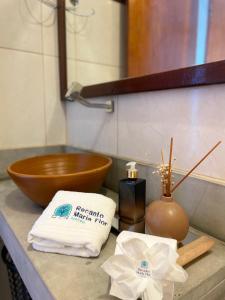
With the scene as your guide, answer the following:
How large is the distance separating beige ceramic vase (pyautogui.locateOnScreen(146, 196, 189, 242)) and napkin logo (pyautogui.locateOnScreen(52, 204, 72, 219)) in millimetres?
171

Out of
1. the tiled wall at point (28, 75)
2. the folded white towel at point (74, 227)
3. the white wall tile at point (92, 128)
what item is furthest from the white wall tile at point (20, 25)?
the folded white towel at point (74, 227)

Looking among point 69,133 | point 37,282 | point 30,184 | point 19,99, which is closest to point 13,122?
point 19,99

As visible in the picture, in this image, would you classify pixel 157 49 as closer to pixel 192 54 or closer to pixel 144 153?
pixel 192 54

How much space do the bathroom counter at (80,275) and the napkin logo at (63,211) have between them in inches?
3.0

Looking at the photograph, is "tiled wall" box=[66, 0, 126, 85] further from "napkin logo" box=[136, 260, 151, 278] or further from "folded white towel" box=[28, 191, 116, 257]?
"napkin logo" box=[136, 260, 151, 278]

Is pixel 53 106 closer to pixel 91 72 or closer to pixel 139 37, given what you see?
pixel 91 72

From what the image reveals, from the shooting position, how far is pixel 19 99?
0.96m

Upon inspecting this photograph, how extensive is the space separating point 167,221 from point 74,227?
18 cm

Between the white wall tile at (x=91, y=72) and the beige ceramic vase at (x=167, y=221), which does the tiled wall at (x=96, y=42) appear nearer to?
the white wall tile at (x=91, y=72)

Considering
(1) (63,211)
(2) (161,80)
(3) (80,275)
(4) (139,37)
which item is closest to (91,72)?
(4) (139,37)

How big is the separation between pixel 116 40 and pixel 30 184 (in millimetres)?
769

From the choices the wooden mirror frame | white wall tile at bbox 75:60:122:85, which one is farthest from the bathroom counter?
white wall tile at bbox 75:60:122:85

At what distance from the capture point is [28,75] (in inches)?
38.2

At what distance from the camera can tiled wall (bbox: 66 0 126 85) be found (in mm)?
1025
